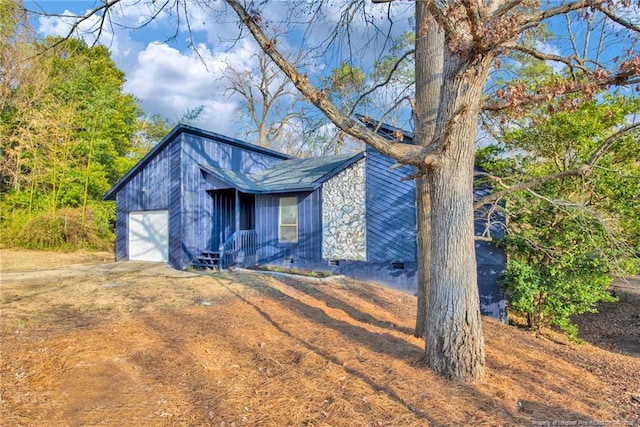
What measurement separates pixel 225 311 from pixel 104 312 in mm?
2023

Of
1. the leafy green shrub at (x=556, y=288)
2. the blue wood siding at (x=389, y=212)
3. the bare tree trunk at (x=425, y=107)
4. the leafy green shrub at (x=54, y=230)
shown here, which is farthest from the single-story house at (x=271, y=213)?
the leafy green shrub at (x=54, y=230)

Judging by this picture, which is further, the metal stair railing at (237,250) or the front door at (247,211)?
the front door at (247,211)

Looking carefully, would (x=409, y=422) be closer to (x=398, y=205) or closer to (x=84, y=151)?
(x=398, y=205)

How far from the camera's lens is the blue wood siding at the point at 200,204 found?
39.5 ft

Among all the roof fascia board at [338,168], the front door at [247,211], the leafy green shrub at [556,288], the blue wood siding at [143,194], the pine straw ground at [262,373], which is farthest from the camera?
the front door at [247,211]

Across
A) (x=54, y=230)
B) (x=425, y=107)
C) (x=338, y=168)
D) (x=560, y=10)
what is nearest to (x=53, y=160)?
(x=54, y=230)

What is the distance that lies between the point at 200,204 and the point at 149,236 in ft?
9.25

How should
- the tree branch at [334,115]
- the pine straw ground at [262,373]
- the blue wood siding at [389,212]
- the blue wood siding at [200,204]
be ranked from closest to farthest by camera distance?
the pine straw ground at [262,373]
the tree branch at [334,115]
the blue wood siding at [389,212]
the blue wood siding at [200,204]

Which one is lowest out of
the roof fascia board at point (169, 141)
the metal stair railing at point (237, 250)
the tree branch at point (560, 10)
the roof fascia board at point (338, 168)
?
the metal stair railing at point (237, 250)

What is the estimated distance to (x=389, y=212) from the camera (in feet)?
31.7

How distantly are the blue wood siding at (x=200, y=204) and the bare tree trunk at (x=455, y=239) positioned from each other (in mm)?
9984

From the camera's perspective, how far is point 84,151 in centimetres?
1897

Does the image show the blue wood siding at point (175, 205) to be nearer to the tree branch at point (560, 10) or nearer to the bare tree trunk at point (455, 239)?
the bare tree trunk at point (455, 239)

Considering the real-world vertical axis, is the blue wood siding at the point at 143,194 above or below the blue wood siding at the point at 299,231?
above
